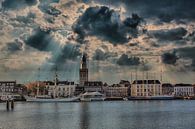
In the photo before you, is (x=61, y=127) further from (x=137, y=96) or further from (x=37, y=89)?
(x=137, y=96)

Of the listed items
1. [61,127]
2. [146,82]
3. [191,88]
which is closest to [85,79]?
[146,82]

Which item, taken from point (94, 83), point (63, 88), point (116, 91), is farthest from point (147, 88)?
point (63, 88)

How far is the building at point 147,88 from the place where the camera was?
170 m

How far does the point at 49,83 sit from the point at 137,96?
36.6 meters

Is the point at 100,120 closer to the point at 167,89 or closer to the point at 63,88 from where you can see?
the point at 63,88

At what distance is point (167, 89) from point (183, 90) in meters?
10.9

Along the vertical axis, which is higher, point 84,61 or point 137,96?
point 84,61

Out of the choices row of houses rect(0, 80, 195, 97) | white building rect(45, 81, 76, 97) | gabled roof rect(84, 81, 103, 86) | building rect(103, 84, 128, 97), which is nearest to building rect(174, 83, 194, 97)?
row of houses rect(0, 80, 195, 97)

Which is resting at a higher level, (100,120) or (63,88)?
(63,88)

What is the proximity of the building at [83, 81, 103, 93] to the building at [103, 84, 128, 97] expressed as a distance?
4870 mm

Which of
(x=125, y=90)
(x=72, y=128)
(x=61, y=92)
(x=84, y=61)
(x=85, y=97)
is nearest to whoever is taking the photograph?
(x=72, y=128)

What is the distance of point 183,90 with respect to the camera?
18875 cm

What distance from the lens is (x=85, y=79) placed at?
19438 cm

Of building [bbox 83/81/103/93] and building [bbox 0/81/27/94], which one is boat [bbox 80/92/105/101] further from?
building [bbox 0/81/27/94]
